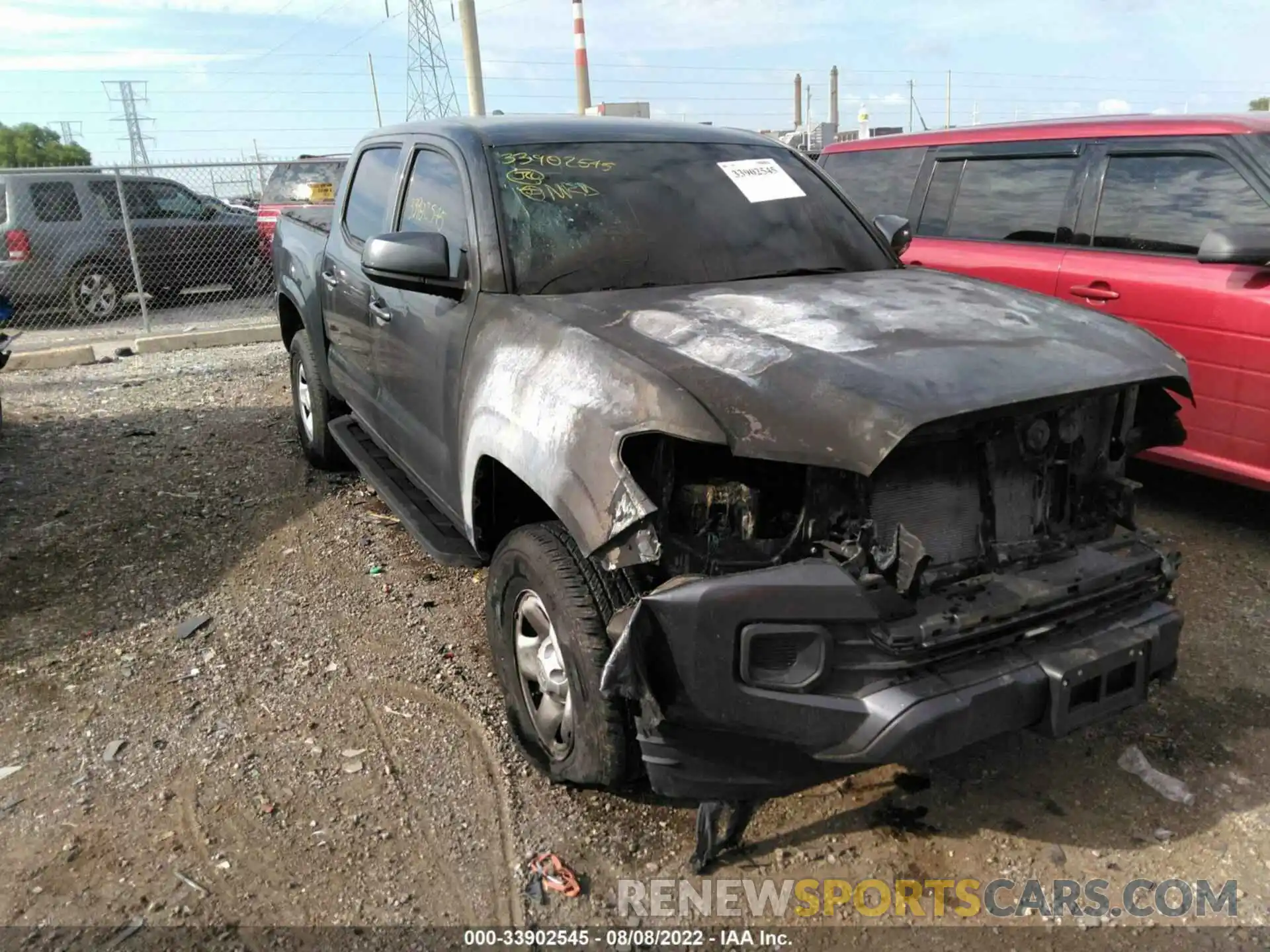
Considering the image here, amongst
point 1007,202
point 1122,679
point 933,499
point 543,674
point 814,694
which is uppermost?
point 1007,202

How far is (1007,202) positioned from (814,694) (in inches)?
161

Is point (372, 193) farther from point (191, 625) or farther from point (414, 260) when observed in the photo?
point (191, 625)

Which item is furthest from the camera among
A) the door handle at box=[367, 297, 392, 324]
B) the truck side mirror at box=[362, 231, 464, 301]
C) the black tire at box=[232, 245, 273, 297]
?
the black tire at box=[232, 245, 273, 297]

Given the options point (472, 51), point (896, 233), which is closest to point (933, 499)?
point (896, 233)

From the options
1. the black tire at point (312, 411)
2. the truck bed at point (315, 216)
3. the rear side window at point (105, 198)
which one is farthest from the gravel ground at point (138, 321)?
the black tire at point (312, 411)

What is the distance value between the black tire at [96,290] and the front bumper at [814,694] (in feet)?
35.9

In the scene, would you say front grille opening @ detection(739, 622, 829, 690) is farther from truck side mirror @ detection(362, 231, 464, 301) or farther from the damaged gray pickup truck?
truck side mirror @ detection(362, 231, 464, 301)

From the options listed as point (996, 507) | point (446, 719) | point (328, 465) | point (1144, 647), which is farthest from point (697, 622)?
point (328, 465)

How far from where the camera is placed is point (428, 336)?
342cm

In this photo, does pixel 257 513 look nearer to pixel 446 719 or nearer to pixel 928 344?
pixel 446 719

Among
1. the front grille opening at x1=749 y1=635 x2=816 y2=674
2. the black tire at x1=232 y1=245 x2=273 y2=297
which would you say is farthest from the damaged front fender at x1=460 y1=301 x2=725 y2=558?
the black tire at x1=232 y1=245 x2=273 y2=297

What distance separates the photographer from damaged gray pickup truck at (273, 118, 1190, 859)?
2.15 m

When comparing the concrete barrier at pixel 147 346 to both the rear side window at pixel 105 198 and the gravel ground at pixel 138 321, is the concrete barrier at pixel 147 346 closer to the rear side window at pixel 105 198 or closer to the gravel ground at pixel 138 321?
the gravel ground at pixel 138 321

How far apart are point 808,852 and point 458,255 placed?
2.19 metres
